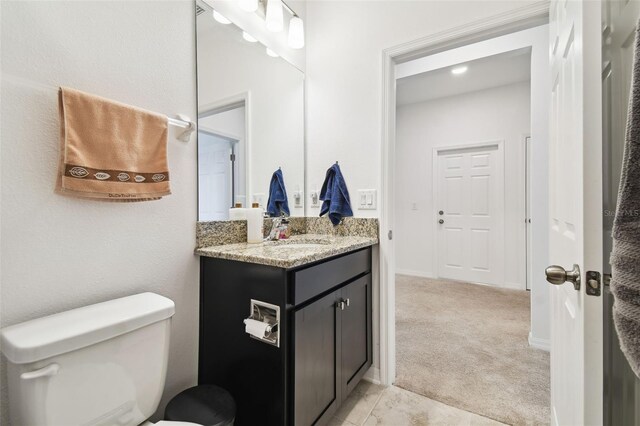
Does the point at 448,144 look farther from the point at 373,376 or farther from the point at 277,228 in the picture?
the point at 373,376

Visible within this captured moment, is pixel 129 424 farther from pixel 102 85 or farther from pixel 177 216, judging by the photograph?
pixel 102 85

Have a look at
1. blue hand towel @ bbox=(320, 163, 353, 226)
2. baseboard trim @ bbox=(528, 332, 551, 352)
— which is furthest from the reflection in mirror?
baseboard trim @ bbox=(528, 332, 551, 352)

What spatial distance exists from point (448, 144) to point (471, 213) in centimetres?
105

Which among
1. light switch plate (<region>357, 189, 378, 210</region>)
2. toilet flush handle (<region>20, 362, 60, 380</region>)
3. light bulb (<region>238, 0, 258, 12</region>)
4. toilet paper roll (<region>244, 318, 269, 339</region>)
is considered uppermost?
light bulb (<region>238, 0, 258, 12</region>)

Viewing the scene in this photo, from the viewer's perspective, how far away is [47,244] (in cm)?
90

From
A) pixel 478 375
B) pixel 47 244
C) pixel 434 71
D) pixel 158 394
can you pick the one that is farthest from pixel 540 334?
pixel 47 244

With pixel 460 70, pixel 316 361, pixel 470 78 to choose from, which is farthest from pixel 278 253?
pixel 470 78

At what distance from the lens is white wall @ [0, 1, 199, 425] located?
842 mm

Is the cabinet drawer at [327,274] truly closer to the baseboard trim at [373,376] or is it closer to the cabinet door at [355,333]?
the cabinet door at [355,333]

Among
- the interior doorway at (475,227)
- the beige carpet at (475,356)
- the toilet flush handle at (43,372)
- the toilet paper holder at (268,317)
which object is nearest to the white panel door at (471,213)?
the interior doorway at (475,227)

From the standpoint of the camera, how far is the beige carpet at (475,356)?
1570 mm

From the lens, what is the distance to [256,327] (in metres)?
1.08

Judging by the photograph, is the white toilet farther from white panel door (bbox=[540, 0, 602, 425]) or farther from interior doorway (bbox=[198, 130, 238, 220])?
white panel door (bbox=[540, 0, 602, 425])

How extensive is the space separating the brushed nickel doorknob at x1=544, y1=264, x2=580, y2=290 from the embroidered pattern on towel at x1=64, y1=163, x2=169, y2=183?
1.33m
